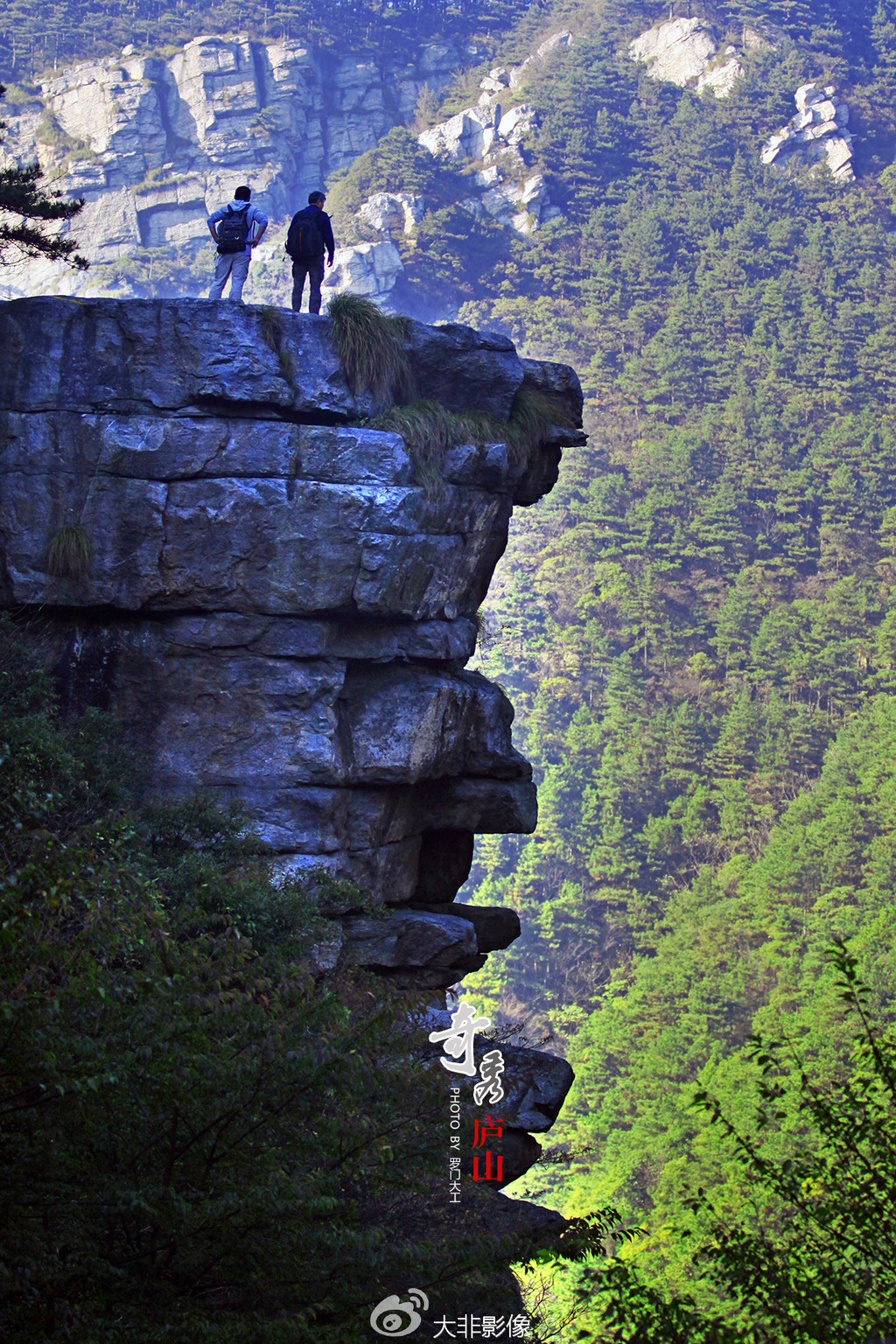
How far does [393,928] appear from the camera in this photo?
10992mm

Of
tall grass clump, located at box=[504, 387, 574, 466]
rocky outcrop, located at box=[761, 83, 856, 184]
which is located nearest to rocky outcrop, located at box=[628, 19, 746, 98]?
rocky outcrop, located at box=[761, 83, 856, 184]

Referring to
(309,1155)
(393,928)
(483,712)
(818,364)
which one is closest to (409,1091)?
(309,1155)

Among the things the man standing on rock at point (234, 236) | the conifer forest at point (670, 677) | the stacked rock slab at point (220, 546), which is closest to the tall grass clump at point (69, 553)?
the stacked rock slab at point (220, 546)

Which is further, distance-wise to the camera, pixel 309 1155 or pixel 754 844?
pixel 754 844

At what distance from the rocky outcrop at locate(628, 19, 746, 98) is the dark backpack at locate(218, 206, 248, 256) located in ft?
298

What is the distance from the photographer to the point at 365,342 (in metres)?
11.3

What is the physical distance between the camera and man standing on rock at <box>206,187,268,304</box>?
1171 centimetres

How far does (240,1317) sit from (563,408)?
10.1 metres

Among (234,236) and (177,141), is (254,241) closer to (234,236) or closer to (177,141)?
(234,236)

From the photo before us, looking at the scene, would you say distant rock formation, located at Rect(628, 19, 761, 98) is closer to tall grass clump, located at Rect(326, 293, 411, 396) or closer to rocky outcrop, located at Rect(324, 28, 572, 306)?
rocky outcrop, located at Rect(324, 28, 572, 306)

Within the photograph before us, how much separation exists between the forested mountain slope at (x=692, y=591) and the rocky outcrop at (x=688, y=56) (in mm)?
1435

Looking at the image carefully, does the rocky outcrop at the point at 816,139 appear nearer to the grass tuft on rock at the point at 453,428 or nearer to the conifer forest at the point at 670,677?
the conifer forest at the point at 670,677

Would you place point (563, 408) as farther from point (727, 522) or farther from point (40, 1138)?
point (727, 522)

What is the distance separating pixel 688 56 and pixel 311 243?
9391 cm
